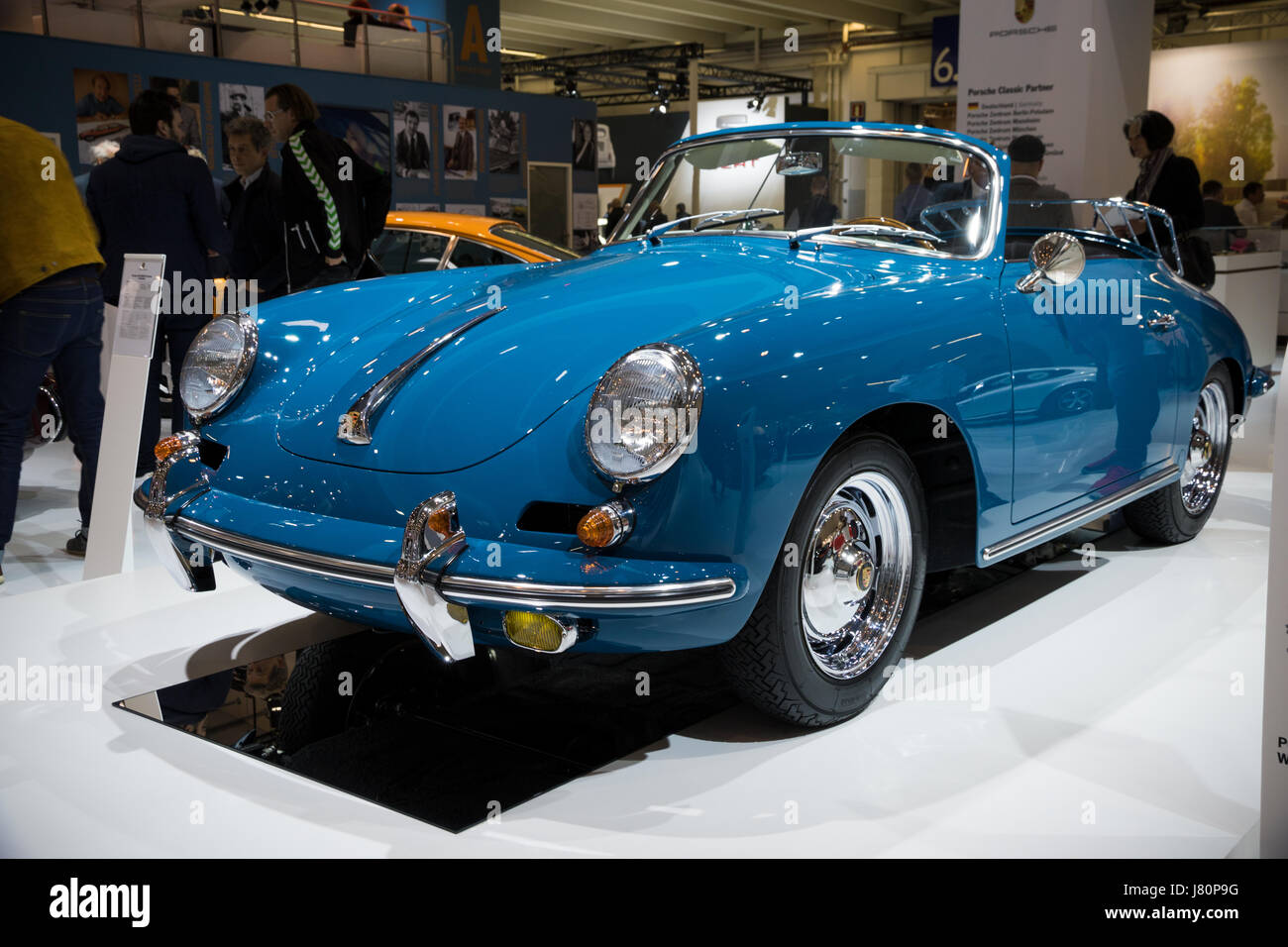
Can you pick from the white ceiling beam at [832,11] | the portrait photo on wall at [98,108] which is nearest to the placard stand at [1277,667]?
the portrait photo on wall at [98,108]

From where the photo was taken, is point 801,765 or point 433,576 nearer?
point 433,576

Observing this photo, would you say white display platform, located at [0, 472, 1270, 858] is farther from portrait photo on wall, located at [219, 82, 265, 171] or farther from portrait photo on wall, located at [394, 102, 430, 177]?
portrait photo on wall, located at [394, 102, 430, 177]

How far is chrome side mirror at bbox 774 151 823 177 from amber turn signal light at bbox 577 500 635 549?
5.51 ft

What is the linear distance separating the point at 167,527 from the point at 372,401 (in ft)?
1.96

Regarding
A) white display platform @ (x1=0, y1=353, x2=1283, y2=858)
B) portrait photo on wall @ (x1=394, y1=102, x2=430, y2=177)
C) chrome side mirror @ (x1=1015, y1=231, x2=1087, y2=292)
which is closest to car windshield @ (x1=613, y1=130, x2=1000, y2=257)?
chrome side mirror @ (x1=1015, y1=231, x2=1087, y2=292)

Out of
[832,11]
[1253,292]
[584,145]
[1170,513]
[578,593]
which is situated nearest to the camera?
[578,593]

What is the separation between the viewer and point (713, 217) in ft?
12.0

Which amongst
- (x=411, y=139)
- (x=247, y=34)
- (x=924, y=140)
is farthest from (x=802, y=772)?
(x=411, y=139)

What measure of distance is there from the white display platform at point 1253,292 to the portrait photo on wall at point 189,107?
8.13m

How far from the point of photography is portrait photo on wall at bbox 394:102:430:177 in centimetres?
1146

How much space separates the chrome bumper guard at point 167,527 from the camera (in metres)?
2.80

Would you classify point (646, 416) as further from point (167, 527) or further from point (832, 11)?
point (832, 11)

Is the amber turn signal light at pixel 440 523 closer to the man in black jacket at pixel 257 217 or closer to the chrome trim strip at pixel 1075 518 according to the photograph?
the chrome trim strip at pixel 1075 518
